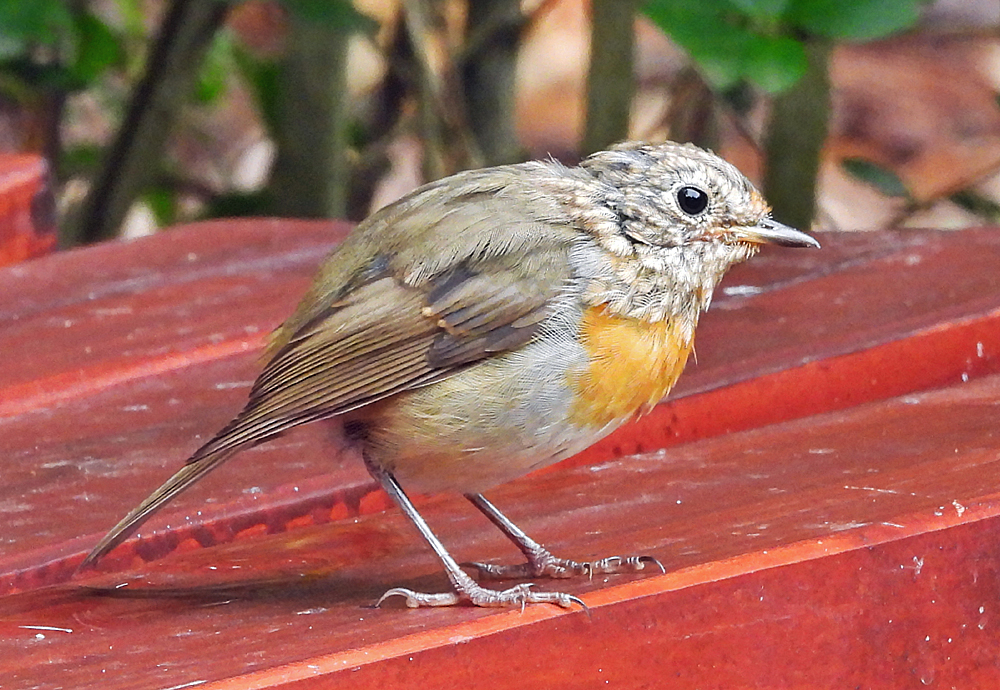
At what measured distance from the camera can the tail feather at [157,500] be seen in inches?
77.4

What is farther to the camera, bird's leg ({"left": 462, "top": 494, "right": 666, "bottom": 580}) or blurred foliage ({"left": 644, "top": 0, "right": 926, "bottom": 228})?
blurred foliage ({"left": 644, "top": 0, "right": 926, "bottom": 228})

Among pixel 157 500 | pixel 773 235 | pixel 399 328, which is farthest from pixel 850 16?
pixel 157 500

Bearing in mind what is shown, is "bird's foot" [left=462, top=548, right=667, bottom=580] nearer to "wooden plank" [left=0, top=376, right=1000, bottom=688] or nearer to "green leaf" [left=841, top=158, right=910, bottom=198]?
"wooden plank" [left=0, top=376, right=1000, bottom=688]

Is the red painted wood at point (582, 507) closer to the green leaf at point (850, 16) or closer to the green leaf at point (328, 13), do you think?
the green leaf at point (850, 16)

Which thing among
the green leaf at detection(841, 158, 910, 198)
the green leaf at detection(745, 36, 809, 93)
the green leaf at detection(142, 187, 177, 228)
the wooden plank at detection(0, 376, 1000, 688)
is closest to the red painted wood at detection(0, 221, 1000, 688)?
the wooden plank at detection(0, 376, 1000, 688)

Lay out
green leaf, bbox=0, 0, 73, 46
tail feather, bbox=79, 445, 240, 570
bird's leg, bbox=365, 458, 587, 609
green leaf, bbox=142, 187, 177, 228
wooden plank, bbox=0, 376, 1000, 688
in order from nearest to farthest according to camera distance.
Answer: wooden plank, bbox=0, 376, 1000, 688
bird's leg, bbox=365, 458, 587, 609
tail feather, bbox=79, 445, 240, 570
green leaf, bbox=0, 0, 73, 46
green leaf, bbox=142, 187, 177, 228

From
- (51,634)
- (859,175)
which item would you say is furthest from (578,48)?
(51,634)

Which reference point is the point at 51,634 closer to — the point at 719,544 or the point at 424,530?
the point at 424,530

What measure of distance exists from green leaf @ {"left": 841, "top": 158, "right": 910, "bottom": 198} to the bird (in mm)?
1997

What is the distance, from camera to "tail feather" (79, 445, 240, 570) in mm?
1967

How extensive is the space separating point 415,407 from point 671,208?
0.49 meters

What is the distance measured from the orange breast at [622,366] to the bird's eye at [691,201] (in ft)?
0.65

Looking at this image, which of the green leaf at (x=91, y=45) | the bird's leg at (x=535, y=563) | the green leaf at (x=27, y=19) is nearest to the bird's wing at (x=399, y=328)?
the bird's leg at (x=535, y=563)

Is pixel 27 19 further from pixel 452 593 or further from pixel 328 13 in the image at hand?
pixel 452 593
